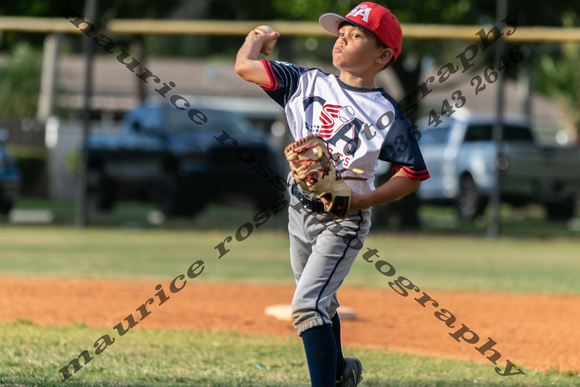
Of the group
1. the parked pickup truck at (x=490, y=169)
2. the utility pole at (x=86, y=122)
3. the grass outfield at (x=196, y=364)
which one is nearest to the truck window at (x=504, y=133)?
the parked pickup truck at (x=490, y=169)

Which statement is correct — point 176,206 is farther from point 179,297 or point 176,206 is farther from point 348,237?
point 348,237

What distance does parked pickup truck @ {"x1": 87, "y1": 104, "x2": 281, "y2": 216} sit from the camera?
14.1 meters

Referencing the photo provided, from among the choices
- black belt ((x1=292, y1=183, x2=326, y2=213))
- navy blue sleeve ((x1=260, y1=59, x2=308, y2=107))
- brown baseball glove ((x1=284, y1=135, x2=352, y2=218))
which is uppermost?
navy blue sleeve ((x1=260, y1=59, x2=308, y2=107))

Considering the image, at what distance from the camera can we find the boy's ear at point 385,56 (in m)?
3.54

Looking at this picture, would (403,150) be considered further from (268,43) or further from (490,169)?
(490,169)

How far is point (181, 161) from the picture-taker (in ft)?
46.2

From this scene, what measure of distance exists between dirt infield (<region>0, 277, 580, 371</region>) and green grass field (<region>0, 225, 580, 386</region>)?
14.4 inches

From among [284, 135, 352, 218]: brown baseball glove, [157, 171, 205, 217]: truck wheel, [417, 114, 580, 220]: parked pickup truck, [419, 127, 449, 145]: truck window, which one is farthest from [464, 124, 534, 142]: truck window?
[284, 135, 352, 218]: brown baseball glove

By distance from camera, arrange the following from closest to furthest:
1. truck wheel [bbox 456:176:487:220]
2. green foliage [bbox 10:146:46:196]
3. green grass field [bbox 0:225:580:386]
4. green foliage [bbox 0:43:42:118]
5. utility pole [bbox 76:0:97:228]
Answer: green grass field [bbox 0:225:580:386]
utility pole [bbox 76:0:97:228]
truck wheel [bbox 456:176:487:220]
green foliage [bbox 10:146:46:196]
green foliage [bbox 0:43:42:118]

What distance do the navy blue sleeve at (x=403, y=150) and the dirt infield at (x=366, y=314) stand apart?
1.87 m

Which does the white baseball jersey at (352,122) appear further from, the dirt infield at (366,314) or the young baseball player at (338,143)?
the dirt infield at (366,314)

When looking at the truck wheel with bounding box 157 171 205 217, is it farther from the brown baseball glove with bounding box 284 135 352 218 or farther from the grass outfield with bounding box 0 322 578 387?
the brown baseball glove with bounding box 284 135 352 218

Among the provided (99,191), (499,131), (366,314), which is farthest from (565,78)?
(366,314)

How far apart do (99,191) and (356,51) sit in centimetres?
1191
